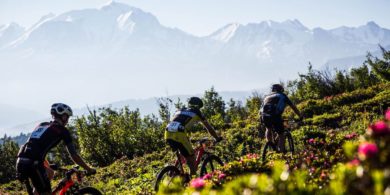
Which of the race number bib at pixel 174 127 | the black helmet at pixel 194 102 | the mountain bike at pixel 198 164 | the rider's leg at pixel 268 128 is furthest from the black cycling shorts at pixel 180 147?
the rider's leg at pixel 268 128

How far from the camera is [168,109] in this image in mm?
37438

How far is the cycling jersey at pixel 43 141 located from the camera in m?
8.27

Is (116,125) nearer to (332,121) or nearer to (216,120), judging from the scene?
(216,120)

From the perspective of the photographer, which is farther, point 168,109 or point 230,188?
point 168,109

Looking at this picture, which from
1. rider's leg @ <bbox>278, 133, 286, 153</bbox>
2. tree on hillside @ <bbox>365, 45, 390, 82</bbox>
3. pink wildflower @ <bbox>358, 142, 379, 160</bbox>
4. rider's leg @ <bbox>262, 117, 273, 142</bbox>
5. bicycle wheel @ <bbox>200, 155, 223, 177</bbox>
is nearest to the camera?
pink wildflower @ <bbox>358, 142, 379, 160</bbox>

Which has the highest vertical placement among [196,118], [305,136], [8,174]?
[196,118]

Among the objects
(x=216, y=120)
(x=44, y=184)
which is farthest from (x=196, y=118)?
(x=216, y=120)

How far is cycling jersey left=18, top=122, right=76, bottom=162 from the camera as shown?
827cm

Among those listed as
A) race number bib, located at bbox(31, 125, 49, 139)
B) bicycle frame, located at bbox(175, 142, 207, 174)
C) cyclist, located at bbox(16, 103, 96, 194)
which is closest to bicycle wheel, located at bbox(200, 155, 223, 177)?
bicycle frame, located at bbox(175, 142, 207, 174)

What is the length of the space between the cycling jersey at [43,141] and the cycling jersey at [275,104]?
19.2 feet

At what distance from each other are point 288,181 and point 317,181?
2502 millimetres

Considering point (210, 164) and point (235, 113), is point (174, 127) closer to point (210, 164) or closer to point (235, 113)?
point (210, 164)

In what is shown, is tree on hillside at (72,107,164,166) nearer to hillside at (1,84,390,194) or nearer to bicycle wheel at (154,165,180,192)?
hillside at (1,84,390,194)

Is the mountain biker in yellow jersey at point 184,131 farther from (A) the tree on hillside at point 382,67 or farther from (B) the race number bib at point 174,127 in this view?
(A) the tree on hillside at point 382,67
